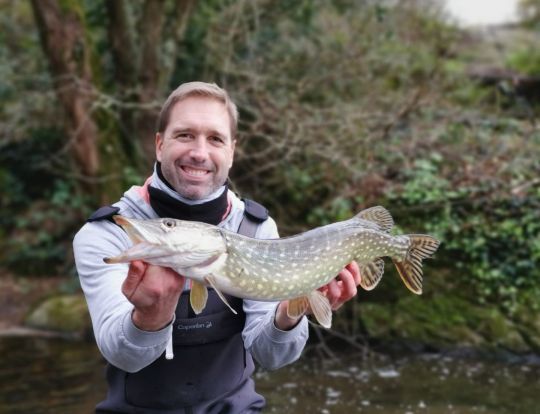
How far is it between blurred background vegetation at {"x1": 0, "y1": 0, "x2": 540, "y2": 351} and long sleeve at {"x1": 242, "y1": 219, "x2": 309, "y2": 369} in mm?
4644

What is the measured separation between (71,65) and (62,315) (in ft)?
11.0

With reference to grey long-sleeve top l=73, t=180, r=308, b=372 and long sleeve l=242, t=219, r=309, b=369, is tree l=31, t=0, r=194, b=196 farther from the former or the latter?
long sleeve l=242, t=219, r=309, b=369

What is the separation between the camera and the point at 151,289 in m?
Answer: 2.33

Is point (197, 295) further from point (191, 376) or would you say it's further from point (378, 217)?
point (378, 217)

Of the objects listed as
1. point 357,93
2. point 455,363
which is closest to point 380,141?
point 357,93

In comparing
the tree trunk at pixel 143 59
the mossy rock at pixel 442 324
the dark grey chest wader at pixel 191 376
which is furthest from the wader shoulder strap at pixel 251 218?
the tree trunk at pixel 143 59

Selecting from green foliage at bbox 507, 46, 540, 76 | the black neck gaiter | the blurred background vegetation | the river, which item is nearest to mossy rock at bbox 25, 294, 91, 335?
the blurred background vegetation

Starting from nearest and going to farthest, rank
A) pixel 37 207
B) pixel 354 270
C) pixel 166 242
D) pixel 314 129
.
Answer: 1. pixel 166 242
2. pixel 354 270
3. pixel 314 129
4. pixel 37 207

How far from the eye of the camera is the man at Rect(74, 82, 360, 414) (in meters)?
2.98

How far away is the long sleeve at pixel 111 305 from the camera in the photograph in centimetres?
257

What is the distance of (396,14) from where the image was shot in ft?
40.3

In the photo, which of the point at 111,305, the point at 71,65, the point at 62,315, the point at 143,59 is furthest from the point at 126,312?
the point at 143,59

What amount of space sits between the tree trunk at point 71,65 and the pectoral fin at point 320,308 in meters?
6.98

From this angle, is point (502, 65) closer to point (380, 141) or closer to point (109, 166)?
point (380, 141)
